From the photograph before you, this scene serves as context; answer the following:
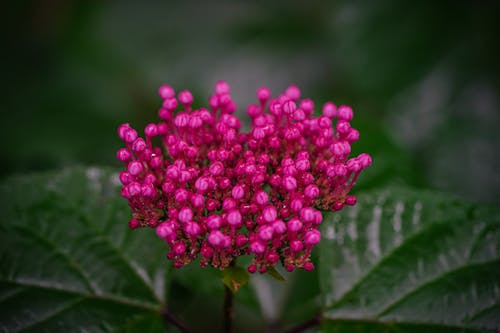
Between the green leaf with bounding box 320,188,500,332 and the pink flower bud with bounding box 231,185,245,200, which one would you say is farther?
the green leaf with bounding box 320,188,500,332

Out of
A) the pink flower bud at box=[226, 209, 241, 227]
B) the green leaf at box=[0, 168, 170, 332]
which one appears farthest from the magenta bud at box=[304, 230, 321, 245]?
the green leaf at box=[0, 168, 170, 332]

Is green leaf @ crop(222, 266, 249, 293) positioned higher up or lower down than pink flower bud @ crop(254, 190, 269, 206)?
lower down

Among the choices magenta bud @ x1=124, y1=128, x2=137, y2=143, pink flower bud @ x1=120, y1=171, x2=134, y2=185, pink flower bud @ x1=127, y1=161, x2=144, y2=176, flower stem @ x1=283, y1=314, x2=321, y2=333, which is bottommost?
flower stem @ x1=283, y1=314, x2=321, y2=333

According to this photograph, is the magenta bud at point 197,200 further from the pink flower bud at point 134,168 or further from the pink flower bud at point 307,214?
the pink flower bud at point 307,214

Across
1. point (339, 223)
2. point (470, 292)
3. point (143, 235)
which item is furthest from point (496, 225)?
point (143, 235)

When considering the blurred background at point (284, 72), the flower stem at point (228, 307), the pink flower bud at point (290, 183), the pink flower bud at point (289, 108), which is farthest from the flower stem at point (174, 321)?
the blurred background at point (284, 72)

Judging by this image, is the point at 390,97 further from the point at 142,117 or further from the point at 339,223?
the point at 142,117

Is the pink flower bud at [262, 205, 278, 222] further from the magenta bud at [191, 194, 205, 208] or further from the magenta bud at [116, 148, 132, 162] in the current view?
the magenta bud at [116, 148, 132, 162]
